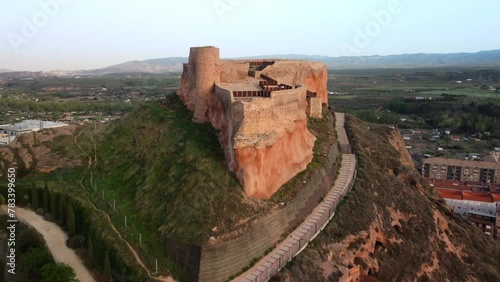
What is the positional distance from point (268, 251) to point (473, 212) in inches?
1492

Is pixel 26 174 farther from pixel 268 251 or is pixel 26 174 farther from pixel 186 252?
pixel 268 251

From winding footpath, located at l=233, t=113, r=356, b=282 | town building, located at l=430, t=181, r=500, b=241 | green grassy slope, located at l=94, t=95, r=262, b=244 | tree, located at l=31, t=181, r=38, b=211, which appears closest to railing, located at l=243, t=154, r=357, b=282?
winding footpath, located at l=233, t=113, r=356, b=282

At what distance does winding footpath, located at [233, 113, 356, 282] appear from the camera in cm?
2519

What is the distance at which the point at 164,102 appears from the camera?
145 ft

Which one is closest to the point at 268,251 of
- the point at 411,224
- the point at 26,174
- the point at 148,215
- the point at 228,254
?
the point at 228,254

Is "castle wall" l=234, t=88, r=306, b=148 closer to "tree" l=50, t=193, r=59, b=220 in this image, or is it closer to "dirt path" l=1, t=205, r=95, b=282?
"dirt path" l=1, t=205, r=95, b=282

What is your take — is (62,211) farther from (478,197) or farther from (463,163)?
(463,163)

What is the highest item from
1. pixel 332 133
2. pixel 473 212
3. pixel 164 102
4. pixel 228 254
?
pixel 164 102

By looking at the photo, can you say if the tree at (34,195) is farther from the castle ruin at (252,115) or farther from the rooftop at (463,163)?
the rooftop at (463,163)

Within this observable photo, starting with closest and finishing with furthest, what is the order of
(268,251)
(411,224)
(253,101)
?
(268,251)
(253,101)
(411,224)

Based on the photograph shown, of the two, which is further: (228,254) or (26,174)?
(26,174)

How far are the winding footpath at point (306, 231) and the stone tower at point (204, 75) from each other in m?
13.5

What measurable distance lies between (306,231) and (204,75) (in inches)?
679

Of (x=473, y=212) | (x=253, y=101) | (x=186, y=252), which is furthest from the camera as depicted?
(x=473, y=212)
